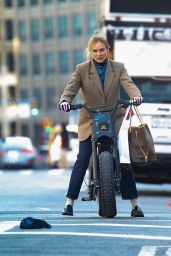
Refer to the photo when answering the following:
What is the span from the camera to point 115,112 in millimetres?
10820

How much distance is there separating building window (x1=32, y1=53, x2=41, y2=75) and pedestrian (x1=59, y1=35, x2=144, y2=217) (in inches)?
3770

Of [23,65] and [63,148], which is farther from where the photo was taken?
[23,65]

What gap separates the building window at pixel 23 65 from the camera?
107m

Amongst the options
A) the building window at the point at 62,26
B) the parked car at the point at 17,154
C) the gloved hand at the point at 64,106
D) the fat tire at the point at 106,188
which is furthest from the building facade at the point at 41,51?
the fat tire at the point at 106,188

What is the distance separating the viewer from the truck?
17297 mm

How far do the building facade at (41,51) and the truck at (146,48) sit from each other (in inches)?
3336

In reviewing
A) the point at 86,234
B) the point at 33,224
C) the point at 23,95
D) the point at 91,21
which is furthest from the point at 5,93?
the point at 86,234

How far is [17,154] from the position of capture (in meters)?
41.5

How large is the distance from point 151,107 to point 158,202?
7.06ft

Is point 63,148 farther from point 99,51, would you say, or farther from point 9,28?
point 9,28

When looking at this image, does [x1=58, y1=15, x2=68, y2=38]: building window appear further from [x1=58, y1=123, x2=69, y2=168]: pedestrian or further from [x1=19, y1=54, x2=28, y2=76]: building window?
[x1=58, y1=123, x2=69, y2=168]: pedestrian

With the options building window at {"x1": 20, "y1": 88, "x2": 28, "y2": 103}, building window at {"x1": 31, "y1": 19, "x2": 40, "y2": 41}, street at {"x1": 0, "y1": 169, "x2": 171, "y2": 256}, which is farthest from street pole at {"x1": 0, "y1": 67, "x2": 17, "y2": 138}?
street at {"x1": 0, "y1": 169, "x2": 171, "y2": 256}

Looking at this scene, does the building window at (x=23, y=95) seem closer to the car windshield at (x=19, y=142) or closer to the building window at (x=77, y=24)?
the building window at (x=77, y=24)

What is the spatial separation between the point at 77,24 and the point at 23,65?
6.86m
